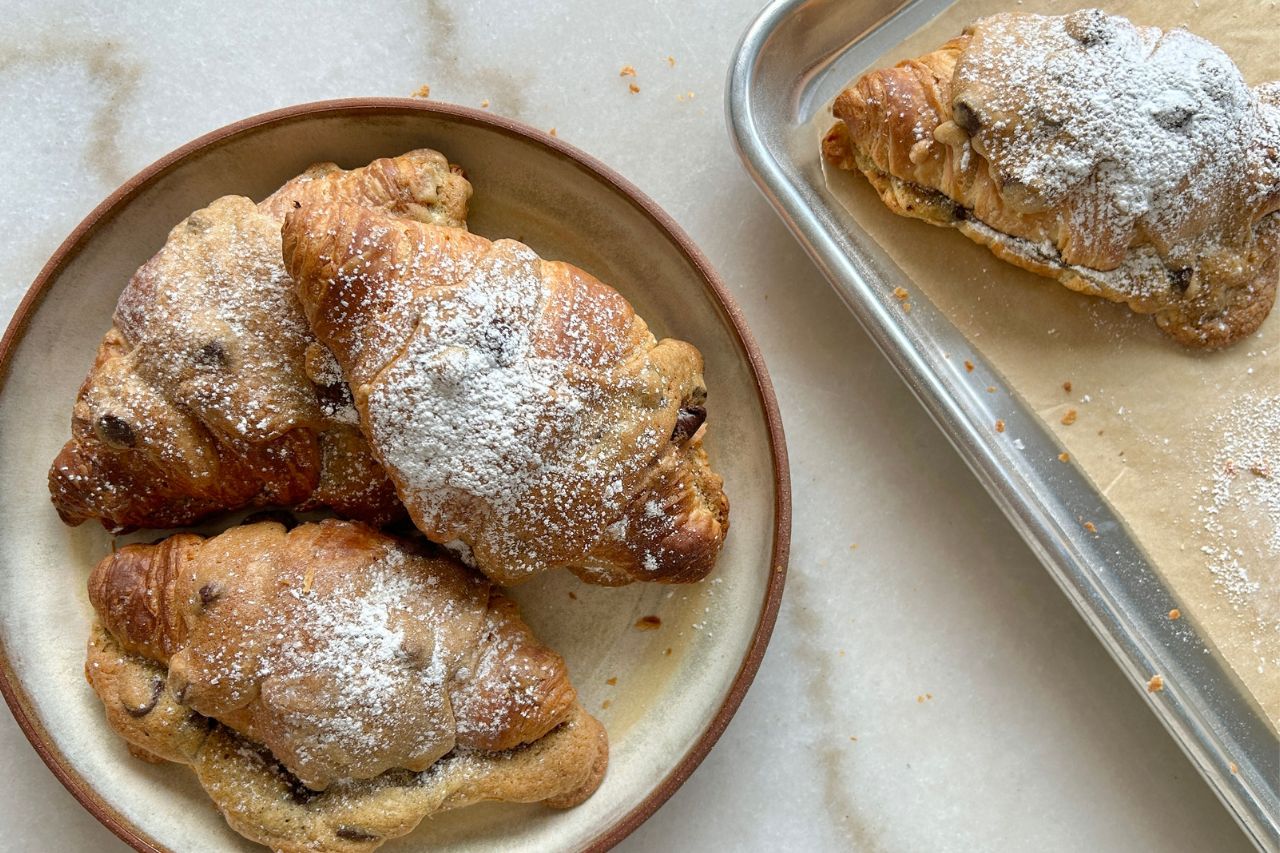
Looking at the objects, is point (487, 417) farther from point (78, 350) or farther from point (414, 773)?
point (78, 350)

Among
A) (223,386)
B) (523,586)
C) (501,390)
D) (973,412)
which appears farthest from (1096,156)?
(223,386)

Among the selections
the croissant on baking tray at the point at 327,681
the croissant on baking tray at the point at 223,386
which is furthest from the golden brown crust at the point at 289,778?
the croissant on baking tray at the point at 223,386

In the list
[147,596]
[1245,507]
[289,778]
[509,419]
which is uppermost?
[509,419]

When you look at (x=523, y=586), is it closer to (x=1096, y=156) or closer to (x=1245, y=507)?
(x=1096, y=156)

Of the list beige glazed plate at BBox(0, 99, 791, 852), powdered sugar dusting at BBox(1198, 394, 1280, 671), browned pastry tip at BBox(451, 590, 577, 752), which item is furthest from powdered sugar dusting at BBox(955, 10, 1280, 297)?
browned pastry tip at BBox(451, 590, 577, 752)

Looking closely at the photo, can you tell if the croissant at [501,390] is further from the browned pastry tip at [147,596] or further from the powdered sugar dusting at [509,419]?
the browned pastry tip at [147,596]

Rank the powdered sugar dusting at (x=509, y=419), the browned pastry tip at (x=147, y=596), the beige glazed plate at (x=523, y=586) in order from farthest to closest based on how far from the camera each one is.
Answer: the beige glazed plate at (x=523, y=586)
the browned pastry tip at (x=147, y=596)
the powdered sugar dusting at (x=509, y=419)
